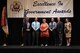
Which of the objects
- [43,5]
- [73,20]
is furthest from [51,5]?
[73,20]

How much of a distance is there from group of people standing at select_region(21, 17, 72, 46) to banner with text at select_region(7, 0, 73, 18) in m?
0.63

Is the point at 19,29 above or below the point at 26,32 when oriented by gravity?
above

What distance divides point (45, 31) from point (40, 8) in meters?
1.47

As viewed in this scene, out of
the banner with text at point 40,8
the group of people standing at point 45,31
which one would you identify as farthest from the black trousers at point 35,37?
the banner with text at point 40,8

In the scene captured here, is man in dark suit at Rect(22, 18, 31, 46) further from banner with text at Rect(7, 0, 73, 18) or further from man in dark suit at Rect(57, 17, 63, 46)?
man in dark suit at Rect(57, 17, 63, 46)

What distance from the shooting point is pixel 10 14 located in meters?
14.2

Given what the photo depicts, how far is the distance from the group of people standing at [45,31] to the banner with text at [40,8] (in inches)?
24.6

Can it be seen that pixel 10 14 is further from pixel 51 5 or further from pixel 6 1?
pixel 51 5

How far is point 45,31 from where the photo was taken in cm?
1321

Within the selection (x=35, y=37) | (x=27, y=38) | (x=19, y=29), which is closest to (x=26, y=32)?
(x=27, y=38)
